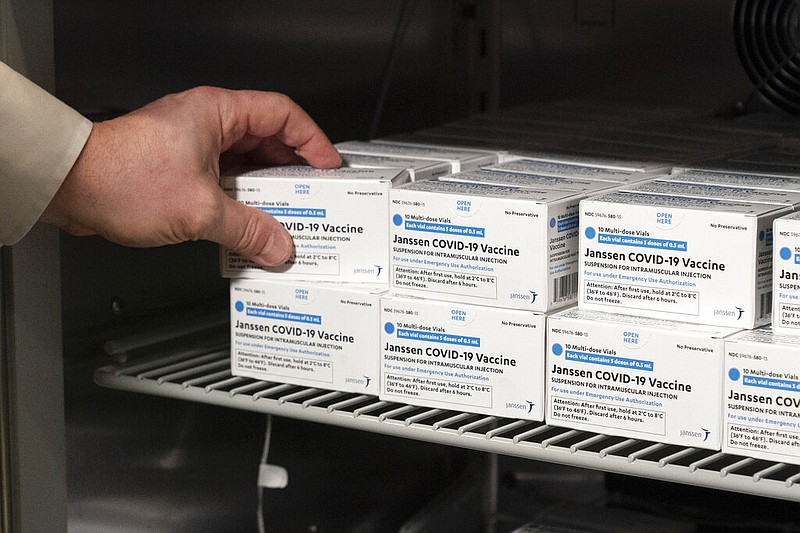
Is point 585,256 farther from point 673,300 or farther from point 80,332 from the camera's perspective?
point 80,332

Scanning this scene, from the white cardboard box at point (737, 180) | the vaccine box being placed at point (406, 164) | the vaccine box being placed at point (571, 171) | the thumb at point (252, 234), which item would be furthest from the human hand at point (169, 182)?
the white cardboard box at point (737, 180)

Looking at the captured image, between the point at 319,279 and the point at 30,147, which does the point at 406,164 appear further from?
the point at 30,147

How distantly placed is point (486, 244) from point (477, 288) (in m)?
0.04

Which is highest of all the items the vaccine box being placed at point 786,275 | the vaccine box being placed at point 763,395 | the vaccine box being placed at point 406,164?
the vaccine box being placed at point 406,164

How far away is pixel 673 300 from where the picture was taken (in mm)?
994

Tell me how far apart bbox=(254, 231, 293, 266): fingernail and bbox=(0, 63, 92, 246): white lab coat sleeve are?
198 mm

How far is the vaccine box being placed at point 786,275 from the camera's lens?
935 mm

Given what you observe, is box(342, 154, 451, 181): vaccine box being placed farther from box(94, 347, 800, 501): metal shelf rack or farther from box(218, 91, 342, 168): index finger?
box(94, 347, 800, 501): metal shelf rack

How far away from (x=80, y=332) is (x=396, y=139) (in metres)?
0.44

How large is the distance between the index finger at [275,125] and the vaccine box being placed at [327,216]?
0.12ft

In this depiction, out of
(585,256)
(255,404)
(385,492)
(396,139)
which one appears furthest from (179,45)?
(385,492)

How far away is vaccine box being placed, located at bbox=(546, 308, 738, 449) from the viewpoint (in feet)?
3.19

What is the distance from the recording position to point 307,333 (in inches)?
45.1

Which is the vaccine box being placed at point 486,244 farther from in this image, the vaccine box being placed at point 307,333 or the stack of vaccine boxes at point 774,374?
the stack of vaccine boxes at point 774,374
